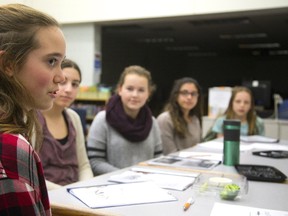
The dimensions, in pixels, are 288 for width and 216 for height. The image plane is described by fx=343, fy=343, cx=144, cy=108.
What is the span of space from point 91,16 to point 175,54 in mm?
7680

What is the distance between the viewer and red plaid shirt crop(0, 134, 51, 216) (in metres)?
0.67

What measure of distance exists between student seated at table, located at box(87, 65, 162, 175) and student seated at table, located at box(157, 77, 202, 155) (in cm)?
49

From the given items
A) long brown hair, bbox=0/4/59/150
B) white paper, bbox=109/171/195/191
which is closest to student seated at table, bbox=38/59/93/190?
white paper, bbox=109/171/195/191

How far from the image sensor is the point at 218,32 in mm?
7812

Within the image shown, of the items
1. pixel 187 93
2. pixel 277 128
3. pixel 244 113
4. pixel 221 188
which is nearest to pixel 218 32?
pixel 277 128

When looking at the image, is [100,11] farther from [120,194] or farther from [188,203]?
[188,203]

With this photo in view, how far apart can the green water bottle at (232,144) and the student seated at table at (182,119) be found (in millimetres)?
982

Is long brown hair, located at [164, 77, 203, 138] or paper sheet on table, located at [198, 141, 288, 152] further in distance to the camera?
long brown hair, located at [164, 77, 203, 138]

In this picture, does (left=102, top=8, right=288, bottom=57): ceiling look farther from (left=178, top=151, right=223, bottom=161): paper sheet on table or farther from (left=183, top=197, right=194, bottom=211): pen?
(left=183, top=197, right=194, bottom=211): pen

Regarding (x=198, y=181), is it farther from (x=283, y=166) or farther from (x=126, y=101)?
(x=126, y=101)

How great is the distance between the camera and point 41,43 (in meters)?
0.81

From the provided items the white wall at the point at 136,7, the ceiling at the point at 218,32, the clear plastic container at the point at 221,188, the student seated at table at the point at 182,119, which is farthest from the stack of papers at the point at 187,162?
the ceiling at the point at 218,32

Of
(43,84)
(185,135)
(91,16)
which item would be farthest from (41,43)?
(91,16)

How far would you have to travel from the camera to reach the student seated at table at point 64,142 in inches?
69.7
